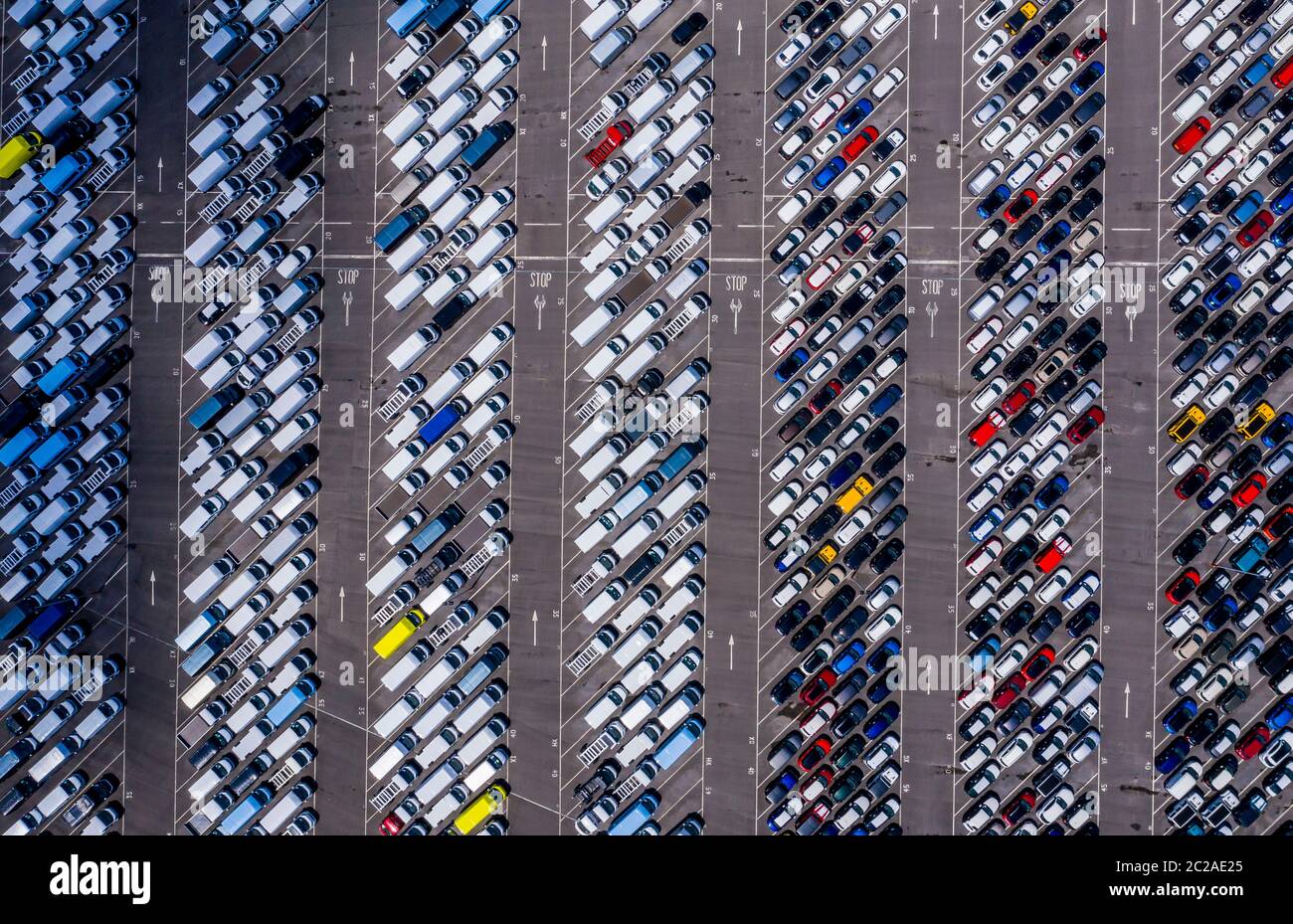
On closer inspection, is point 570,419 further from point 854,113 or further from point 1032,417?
point 1032,417

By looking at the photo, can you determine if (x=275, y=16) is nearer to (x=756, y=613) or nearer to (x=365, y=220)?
(x=365, y=220)

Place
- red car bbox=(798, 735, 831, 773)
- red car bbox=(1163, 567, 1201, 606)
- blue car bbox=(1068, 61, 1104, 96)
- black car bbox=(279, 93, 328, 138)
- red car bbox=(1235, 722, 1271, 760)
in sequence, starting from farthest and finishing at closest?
black car bbox=(279, 93, 328, 138) → red car bbox=(798, 735, 831, 773) → red car bbox=(1235, 722, 1271, 760) → red car bbox=(1163, 567, 1201, 606) → blue car bbox=(1068, 61, 1104, 96)

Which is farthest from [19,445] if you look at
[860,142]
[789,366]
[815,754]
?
[860,142]

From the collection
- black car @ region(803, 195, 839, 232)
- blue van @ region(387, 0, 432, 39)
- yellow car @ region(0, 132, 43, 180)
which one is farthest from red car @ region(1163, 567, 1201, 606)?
yellow car @ region(0, 132, 43, 180)

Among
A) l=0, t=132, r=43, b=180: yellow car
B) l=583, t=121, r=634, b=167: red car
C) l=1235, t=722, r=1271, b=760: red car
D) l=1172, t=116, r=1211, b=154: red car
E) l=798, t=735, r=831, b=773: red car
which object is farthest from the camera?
l=0, t=132, r=43, b=180: yellow car

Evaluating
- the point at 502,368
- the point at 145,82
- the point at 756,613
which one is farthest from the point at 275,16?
the point at 756,613

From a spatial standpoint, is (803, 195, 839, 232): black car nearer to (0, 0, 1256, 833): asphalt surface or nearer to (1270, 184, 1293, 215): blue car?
(0, 0, 1256, 833): asphalt surface

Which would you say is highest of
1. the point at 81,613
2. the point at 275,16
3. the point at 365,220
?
the point at 275,16
